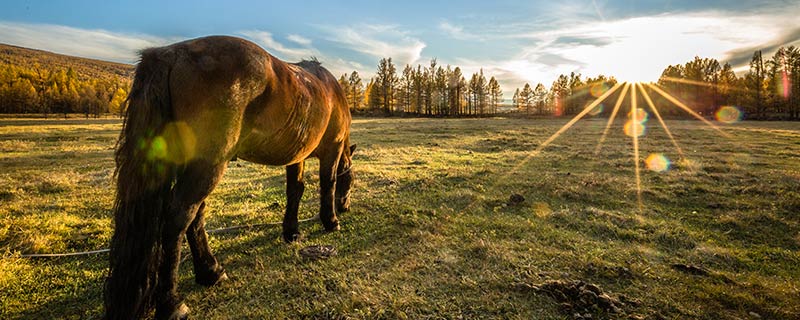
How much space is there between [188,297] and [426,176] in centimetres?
790

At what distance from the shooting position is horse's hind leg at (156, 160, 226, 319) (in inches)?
113

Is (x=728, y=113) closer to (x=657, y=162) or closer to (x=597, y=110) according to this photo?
(x=597, y=110)

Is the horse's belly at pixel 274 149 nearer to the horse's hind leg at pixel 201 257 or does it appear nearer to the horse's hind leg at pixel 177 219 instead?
the horse's hind leg at pixel 177 219

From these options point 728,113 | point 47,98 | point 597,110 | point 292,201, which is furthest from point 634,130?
point 47,98

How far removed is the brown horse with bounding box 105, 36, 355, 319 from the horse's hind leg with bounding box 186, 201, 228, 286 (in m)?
0.02

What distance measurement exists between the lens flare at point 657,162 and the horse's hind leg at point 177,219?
1409 cm

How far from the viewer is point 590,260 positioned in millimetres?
4449

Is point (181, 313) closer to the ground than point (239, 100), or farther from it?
closer to the ground

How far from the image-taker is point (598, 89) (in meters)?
85.6

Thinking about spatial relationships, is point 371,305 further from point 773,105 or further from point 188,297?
point 773,105

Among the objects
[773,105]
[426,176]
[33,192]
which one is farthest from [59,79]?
[773,105]

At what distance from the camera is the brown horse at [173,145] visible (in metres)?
2.68

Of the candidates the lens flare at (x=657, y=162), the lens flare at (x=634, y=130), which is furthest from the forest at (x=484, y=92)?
the lens flare at (x=657, y=162)

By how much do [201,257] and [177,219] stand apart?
99 cm
